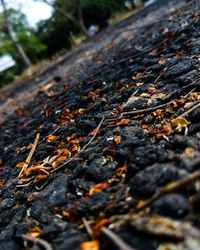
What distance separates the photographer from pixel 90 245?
117 centimetres

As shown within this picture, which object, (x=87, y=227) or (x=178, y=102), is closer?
(x=87, y=227)

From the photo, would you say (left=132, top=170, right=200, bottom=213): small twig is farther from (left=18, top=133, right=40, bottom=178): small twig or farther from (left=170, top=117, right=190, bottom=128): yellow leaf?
(left=18, top=133, right=40, bottom=178): small twig

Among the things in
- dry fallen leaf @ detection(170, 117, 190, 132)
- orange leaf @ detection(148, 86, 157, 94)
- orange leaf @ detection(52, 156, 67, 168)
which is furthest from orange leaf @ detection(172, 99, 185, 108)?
orange leaf @ detection(52, 156, 67, 168)

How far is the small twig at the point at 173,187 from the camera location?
1146 millimetres

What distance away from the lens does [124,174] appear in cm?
149

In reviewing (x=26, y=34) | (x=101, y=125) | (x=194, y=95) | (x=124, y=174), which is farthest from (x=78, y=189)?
(x=26, y=34)

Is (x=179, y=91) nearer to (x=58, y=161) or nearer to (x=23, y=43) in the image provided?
(x=58, y=161)

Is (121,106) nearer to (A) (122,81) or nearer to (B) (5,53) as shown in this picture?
(A) (122,81)

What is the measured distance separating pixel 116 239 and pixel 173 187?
261 mm

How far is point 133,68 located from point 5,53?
24290 mm

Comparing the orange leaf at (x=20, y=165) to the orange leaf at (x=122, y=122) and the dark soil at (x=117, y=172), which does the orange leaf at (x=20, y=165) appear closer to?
the dark soil at (x=117, y=172)

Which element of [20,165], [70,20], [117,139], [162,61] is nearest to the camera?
[117,139]

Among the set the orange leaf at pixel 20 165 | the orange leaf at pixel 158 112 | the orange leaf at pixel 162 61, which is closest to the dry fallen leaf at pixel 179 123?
the orange leaf at pixel 158 112

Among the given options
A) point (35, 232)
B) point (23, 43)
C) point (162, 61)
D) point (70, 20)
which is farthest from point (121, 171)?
point (23, 43)
